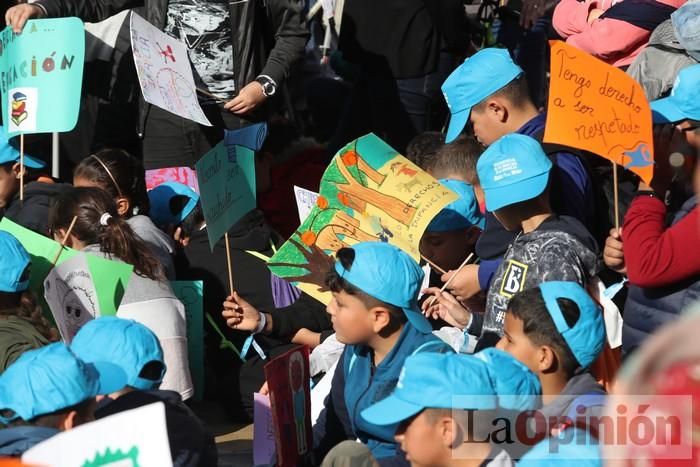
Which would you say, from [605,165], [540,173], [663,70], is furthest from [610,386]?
[663,70]

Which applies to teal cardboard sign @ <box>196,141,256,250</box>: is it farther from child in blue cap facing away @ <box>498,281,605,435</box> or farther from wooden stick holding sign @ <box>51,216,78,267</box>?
child in blue cap facing away @ <box>498,281,605,435</box>

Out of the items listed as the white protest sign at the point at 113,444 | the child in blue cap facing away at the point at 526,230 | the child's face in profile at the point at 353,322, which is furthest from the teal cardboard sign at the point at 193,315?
the white protest sign at the point at 113,444

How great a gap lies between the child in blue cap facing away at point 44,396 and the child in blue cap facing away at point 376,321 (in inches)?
40.5

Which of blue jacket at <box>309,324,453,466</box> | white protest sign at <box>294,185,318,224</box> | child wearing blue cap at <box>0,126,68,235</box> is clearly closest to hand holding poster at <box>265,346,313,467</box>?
blue jacket at <box>309,324,453,466</box>

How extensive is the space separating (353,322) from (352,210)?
38.9 inches

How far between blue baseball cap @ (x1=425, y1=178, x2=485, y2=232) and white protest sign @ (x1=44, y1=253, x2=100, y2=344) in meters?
1.47

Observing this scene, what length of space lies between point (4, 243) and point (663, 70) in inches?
114

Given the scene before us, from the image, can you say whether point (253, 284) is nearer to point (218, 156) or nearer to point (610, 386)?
point (218, 156)

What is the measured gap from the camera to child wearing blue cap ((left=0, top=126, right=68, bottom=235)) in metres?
6.10

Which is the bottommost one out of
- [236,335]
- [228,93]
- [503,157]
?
[236,335]

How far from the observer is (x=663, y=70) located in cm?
540

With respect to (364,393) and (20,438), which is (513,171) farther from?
(20,438)

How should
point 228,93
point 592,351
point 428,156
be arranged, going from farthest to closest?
point 228,93 < point 428,156 < point 592,351

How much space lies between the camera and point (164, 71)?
612 cm
